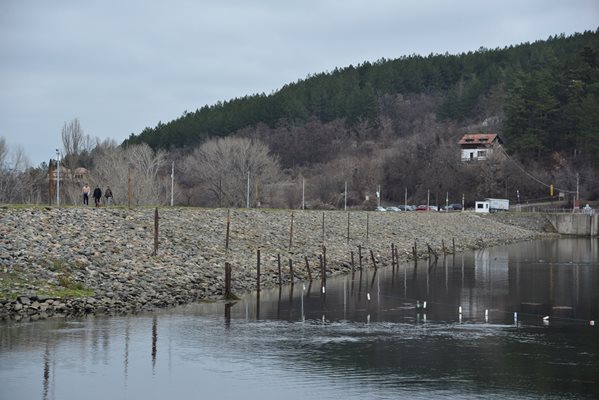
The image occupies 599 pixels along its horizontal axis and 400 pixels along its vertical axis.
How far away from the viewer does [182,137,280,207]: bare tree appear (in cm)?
11369

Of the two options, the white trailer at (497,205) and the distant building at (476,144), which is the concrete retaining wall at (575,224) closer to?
the white trailer at (497,205)

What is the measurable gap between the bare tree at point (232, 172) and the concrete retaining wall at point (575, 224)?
133ft

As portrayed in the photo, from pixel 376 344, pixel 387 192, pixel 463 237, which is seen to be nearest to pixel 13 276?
pixel 376 344

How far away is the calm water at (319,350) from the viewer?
24.6m

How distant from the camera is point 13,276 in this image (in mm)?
35156

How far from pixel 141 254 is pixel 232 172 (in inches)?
3003

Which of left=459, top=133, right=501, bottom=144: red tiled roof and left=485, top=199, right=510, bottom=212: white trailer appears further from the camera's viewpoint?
left=459, top=133, right=501, bottom=144: red tiled roof

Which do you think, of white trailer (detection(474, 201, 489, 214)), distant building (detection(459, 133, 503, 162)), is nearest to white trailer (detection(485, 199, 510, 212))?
white trailer (detection(474, 201, 489, 214))

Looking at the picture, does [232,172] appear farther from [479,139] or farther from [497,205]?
[479,139]

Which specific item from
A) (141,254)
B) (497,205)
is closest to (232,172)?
(497,205)

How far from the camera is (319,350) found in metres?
29.8

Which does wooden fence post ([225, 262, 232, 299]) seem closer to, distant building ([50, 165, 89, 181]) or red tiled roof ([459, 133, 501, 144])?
distant building ([50, 165, 89, 181])

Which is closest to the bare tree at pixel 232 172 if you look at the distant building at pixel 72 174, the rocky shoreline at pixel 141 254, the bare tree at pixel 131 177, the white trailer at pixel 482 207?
the bare tree at pixel 131 177

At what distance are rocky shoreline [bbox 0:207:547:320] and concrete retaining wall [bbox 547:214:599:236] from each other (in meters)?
51.9
